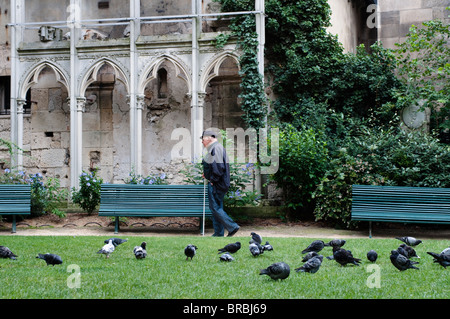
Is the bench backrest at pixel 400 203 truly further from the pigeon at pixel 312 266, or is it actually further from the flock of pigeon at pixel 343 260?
the pigeon at pixel 312 266

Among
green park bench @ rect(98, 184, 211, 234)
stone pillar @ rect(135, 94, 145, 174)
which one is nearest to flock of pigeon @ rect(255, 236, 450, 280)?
green park bench @ rect(98, 184, 211, 234)

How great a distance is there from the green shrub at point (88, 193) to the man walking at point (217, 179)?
3.08 m

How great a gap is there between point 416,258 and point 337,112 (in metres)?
8.32

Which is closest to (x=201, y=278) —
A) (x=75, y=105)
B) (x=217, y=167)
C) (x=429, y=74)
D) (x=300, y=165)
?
(x=217, y=167)

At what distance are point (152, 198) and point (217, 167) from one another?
67.4 inches

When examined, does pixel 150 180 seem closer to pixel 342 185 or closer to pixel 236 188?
pixel 236 188

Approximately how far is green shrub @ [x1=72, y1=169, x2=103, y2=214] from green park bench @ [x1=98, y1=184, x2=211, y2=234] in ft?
4.03

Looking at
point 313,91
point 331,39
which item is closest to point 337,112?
point 313,91

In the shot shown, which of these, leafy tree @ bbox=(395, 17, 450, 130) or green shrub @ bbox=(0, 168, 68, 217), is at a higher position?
leafy tree @ bbox=(395, 17, 450, 130)

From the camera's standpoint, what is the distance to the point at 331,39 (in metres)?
14.4

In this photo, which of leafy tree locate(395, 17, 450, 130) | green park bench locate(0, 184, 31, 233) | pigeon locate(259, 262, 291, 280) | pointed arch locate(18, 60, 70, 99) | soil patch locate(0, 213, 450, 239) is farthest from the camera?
pointed arch locate(18, 60, 70, 99)

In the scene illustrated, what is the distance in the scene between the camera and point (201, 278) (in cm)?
505

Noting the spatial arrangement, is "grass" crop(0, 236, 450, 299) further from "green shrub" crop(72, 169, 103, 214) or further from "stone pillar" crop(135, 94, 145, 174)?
"stone pillar" crop(135, 94, 145, 174)

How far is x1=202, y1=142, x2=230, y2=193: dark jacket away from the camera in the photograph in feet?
31.8
